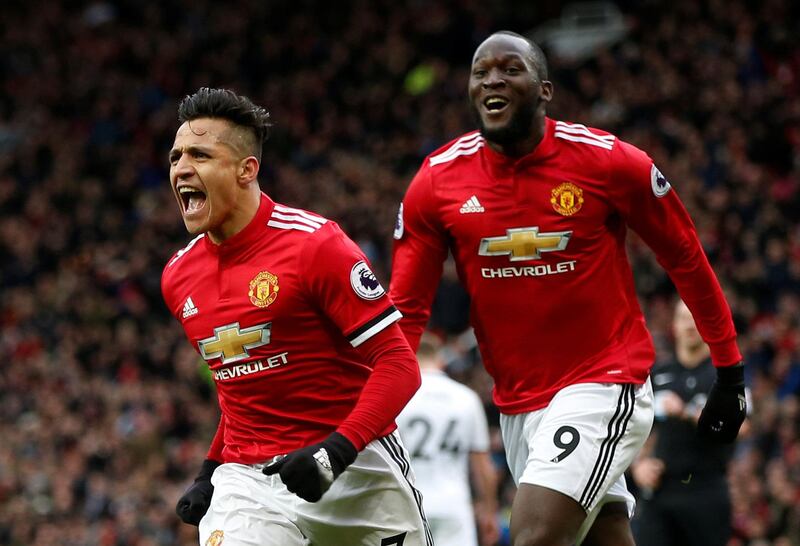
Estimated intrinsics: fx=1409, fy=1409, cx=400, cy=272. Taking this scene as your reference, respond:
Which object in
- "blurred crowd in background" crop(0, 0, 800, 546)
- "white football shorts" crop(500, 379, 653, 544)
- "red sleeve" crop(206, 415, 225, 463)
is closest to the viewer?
"white football shorts" crop(500, 379, 653, 544)

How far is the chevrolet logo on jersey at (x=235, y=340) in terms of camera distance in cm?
478

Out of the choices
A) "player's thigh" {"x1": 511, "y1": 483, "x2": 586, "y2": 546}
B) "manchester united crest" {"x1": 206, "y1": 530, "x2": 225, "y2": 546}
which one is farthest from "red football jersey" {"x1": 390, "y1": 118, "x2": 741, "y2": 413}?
"manchester united crest" {"x1": 206, "y1": 530, "x2": 225, "y2": 546}

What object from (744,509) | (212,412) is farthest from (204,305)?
(212,412)

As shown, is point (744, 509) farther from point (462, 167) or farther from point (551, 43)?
point (551, 43)

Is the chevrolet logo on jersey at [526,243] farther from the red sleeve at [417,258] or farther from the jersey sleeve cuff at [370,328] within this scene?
the jersey sleeve cuff at [370,328]

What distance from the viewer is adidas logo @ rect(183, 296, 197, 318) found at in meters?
4.96

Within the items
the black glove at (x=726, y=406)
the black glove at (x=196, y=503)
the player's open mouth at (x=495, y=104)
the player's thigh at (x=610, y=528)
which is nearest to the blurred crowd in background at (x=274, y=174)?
the black glove at (x=726, y=406)

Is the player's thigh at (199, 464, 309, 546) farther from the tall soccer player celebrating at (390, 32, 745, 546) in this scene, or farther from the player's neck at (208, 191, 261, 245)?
the tall soccer player celebrating at (390, 32, 745, 546)

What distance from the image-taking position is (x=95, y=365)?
Result: 688 inches

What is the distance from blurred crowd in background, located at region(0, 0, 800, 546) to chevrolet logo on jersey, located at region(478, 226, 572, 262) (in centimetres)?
615

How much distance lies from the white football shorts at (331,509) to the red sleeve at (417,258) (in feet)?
2.42

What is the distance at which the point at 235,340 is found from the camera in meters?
4.81

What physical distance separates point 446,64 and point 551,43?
2.61m

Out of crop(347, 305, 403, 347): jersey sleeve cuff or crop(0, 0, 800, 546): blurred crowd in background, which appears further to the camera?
crop(0, 0, 800, 546): blurred crowd in background
